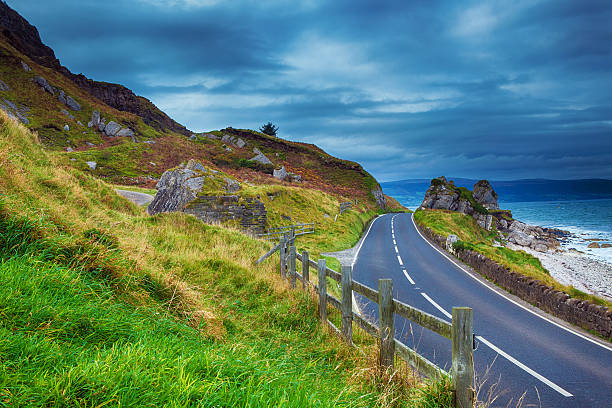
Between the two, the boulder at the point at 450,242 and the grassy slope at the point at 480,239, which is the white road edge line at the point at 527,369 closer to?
the grassy slope at the point at 480,239

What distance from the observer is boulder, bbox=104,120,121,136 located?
220ft

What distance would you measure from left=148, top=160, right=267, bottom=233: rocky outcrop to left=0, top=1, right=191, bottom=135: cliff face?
279 feet

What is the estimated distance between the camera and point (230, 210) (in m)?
21.2

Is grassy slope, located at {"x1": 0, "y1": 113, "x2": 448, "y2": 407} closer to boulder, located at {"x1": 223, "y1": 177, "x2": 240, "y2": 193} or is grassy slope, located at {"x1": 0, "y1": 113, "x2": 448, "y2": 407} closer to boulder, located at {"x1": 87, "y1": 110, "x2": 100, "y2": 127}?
boulder, located at {"x1": 223, "y1": 177, "x2": 240, "y2": 193}

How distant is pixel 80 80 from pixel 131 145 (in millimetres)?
62535

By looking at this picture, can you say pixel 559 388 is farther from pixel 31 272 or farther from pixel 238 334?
pixel 31 272

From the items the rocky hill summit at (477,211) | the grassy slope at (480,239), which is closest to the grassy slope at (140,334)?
the grassy slope at (480,239)

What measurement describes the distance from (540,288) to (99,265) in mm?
14944

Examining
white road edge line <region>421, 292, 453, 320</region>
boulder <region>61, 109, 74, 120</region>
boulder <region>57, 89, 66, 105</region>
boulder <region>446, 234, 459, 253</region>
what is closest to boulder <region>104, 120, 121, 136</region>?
boulder <region>61, 109, 74, 120</region>

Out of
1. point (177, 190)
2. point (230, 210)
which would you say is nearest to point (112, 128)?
point (177, 190)

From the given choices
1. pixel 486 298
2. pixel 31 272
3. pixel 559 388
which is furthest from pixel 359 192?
pixel 31 272

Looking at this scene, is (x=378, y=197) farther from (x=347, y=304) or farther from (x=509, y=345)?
(x=347, y=304)

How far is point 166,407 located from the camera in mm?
2096

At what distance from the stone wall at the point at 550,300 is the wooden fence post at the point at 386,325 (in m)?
9.81
